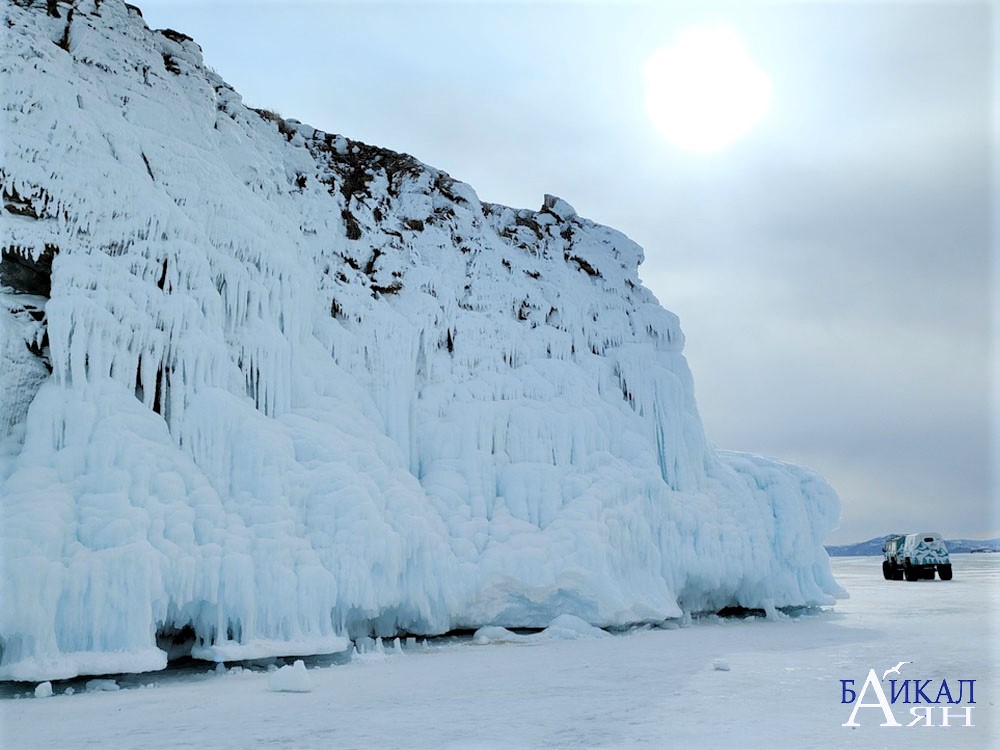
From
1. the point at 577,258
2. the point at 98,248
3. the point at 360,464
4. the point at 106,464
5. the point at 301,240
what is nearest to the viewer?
the point at 106,464

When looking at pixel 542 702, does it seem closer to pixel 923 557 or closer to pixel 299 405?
pixel 299 405

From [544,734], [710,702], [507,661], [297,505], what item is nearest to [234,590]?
[297,505]

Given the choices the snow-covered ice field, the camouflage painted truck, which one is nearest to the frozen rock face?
the snow-covered ice field

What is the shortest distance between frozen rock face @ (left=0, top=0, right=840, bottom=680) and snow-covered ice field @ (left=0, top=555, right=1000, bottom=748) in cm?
132

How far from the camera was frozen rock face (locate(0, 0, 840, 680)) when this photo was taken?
11.9 m

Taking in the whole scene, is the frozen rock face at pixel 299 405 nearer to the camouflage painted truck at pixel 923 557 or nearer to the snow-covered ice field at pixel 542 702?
the snow-covered ice field at pixel 542 702

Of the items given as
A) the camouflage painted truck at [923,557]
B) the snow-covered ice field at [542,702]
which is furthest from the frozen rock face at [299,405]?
the camouflage painted truck at [923,557]

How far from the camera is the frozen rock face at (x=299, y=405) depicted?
11875 mm

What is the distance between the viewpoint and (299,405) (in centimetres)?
1598

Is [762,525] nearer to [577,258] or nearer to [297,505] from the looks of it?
[577,258]

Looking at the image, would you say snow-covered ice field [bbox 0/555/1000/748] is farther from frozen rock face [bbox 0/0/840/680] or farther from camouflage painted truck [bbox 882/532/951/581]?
camouflage painted truck [bbox 882/532/951/581]

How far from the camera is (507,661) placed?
45.2 ft

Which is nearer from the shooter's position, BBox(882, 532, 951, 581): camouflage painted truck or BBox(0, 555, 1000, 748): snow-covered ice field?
BBox(0, 555, 1000, 748): snow-covered ice field

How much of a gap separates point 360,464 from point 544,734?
328 inches
